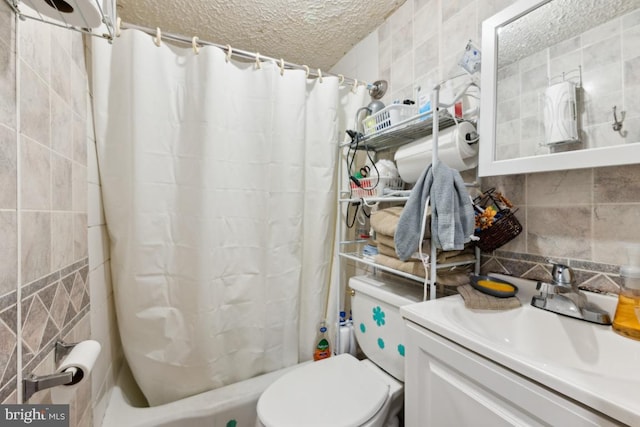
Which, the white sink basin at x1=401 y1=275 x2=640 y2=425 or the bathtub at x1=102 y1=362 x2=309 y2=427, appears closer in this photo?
the white sink basin at x1=401 y1=275 x2=640 y2=425

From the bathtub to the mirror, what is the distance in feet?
4.37

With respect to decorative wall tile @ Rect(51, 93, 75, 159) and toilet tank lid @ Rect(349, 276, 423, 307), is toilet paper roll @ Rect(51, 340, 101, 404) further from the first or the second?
toilet tank lid @ Rect(349, 276, 423, 307)

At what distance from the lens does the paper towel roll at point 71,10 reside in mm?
515

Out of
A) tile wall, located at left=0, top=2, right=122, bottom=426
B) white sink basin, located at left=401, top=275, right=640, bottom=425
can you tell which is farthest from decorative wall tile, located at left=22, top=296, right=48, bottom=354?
white sink basin, located at left=401, top=275, right=640, bottom=425

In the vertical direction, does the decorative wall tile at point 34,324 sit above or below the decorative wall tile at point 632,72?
below

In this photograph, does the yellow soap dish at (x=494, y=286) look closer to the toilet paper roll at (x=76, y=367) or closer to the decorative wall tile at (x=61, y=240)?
the toilet paper roll at (x=76, y=367)

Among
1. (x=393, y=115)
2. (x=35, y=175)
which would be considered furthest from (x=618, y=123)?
(x=35, y=175)

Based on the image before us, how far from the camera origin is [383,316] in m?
1.10

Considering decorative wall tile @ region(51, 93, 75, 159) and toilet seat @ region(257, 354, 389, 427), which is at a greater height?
A: decorative wall tile @ region(51, 93, 75, 159)

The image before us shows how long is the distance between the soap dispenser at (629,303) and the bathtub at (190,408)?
125cm

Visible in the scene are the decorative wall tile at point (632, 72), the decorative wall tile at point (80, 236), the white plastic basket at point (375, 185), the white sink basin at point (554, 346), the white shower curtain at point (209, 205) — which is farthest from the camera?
the white plastic basket at point (375, 185)

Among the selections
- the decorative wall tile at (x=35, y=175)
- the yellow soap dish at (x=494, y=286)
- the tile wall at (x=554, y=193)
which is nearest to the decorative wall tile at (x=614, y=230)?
the tile wall at (x=554, y=193)

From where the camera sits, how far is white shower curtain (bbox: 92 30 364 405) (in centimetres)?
106

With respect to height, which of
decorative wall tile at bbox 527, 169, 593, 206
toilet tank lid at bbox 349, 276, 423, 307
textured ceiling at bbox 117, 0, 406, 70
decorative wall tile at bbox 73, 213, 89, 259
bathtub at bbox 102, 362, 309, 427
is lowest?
bathtub at bbox 102, 362, 309, 427
